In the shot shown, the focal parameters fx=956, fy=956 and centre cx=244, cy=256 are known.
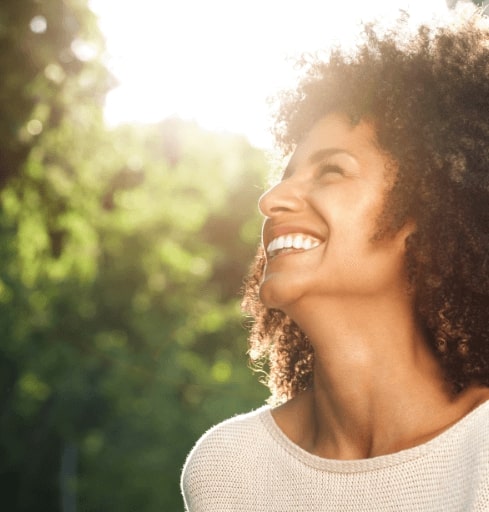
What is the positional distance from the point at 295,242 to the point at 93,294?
1158 cm

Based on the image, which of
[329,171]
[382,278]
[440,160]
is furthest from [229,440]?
[440,160]

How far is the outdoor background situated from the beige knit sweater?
113 inches

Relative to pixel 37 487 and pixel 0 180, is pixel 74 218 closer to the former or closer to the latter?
pixel 0 180

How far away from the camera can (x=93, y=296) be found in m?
13.3

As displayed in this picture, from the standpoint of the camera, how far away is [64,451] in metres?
11.6

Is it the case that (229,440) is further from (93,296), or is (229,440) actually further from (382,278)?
(93,296)

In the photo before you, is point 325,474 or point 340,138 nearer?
point 325,474

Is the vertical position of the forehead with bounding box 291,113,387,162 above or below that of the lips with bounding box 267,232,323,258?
above

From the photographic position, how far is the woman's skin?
192cm

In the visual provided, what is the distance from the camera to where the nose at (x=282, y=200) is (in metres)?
2.02

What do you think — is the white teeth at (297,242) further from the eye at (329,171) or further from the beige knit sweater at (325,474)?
the beige knit sweater at (325,474)

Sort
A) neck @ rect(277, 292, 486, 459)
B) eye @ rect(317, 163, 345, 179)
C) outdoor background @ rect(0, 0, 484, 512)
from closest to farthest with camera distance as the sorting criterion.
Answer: neck @ rect(277, 292, 486, 459)
eye @ rect(317, 163, 345, 179)
outdoor background @ rect(0, 0, 484, 512)

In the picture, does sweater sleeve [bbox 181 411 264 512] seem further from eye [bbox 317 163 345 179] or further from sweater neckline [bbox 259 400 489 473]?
eye [bbox 317 163 345 179]

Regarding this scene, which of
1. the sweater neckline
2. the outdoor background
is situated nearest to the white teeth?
the sweater neckline
